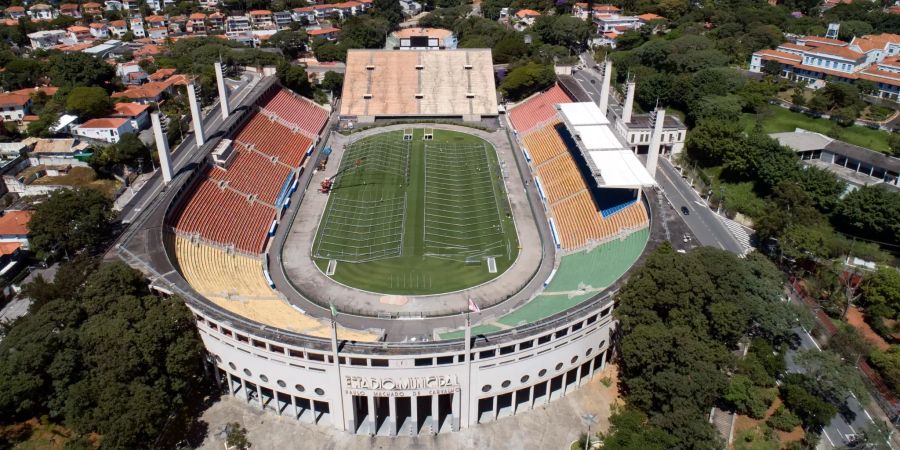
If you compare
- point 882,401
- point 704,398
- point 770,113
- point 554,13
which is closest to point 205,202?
point 704,398

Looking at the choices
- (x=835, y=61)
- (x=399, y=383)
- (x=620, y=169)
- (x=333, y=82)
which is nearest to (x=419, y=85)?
(x=333, y=82)

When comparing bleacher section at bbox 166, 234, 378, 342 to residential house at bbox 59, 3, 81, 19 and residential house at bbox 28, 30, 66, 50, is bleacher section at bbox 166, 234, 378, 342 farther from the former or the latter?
residential house at bbox 59, 3, 81, 19

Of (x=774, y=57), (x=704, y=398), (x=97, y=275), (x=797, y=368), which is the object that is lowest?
(x=797, y=368)

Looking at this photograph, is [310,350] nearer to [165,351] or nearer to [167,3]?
[165,351]

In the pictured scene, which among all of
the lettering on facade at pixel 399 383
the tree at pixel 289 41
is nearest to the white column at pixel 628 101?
the lettering on facade at pixel 399 383

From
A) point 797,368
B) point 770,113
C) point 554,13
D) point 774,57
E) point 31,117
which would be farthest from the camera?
point 554,13

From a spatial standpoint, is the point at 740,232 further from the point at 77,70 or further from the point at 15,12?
the point at 15,12

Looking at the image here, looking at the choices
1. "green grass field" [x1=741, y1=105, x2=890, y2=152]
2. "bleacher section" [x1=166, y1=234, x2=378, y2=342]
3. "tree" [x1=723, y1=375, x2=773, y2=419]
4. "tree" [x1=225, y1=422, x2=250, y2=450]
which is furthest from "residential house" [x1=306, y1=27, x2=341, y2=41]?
"tree" [x1=723, y1=375, x2=773, y2=419]
